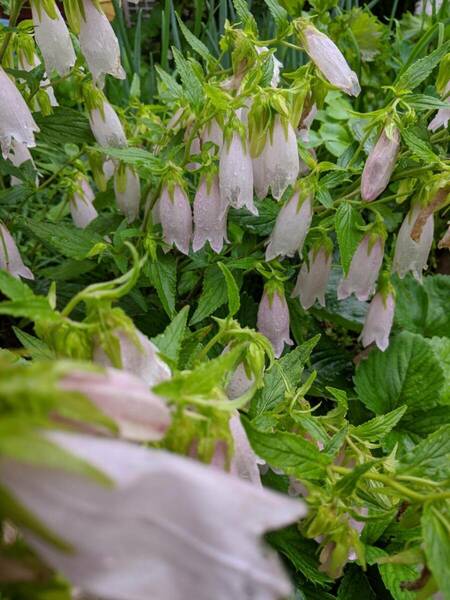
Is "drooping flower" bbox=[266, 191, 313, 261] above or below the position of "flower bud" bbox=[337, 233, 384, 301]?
above

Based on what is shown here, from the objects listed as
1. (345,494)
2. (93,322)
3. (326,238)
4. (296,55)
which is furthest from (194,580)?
(296,55)

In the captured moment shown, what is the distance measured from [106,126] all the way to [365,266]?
1.77ft

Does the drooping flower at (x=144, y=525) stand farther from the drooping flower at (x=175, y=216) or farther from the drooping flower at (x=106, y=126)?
the drooping flower at (x=106, y=126)

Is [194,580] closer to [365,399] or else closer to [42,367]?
[42,367]

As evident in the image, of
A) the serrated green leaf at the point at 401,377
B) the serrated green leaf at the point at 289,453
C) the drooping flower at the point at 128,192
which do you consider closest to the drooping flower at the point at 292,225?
the drooping flower at the point at 128,192

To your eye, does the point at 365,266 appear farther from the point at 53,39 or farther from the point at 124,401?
the point at 124,401

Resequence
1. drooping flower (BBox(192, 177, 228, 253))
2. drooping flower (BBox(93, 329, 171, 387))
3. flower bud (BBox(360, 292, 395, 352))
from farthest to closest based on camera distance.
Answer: flower bud (BBox(360, 292, 395, 352))
drooping flower (BBox(192, 177, 228, 253))
drooping flower (BBox(93, 329, 171, 387))

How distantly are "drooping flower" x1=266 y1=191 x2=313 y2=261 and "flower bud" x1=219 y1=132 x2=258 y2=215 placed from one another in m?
0.10

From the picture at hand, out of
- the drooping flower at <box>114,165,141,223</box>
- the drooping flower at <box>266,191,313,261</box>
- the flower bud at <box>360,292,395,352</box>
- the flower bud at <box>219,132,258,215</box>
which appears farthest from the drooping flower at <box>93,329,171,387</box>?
the flower bud at <box>360,292,395,352</box>

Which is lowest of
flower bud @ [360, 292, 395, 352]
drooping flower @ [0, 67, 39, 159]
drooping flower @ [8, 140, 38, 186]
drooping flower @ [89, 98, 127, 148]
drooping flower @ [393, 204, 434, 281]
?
flower bud @ [360, 292, 395, 352]

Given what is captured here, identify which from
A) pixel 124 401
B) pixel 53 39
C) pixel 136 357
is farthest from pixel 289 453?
pixel 53 39

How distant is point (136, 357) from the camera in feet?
1.94

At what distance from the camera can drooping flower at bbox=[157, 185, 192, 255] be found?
3.91ft

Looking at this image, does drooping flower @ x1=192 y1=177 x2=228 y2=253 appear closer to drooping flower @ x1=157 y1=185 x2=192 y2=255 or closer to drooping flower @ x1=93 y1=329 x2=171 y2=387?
drooping flower @ x1=157 y1=185 x2=192 y2=255
